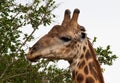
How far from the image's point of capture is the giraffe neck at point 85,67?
977 centimetres

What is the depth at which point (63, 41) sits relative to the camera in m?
9.80

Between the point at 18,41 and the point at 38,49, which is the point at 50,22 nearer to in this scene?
the point at 18,41

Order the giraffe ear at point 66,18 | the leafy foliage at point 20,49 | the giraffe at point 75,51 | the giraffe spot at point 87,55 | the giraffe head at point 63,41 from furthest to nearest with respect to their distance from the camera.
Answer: the leafy foliage at point 20,49
the giraffe ear at point 66,18
the giraffe spot at point 87,55
the giraffe at point 75,51
the giraffe head at point 63,41

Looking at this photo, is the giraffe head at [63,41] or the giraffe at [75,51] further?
the giraffe at [75,51]

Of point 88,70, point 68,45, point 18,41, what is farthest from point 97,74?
point 18,41

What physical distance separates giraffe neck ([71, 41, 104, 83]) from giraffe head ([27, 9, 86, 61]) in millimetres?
171

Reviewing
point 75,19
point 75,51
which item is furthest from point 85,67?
point 75,19

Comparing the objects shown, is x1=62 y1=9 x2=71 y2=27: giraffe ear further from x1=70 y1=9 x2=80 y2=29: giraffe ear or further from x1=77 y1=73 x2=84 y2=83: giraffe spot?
x1=77 y1=73 x2=84 y2=83: giraffe spot

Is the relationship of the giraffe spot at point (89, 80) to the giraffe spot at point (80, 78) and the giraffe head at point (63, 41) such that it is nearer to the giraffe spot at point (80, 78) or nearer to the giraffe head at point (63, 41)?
the giraffe spot at point (80, 78)

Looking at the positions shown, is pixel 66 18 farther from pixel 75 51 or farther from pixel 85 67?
pixel 85 67

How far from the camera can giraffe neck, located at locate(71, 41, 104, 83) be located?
977 centimetres

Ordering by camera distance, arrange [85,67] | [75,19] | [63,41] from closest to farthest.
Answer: [63,41], [85,67], [75,19]

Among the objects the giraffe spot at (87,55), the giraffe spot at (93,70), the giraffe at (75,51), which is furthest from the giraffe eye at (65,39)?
the giraffe spot at (93,70)

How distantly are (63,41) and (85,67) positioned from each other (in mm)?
775
